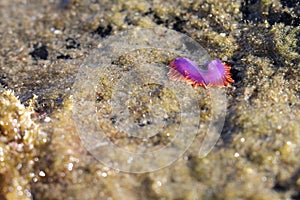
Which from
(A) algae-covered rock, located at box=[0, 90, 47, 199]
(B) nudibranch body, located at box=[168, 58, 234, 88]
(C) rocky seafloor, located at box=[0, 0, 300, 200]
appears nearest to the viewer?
(C) rocky seafloor, located at box=[0, 0, 300, 200]

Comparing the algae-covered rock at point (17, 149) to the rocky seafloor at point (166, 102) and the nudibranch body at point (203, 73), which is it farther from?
the nudibranch body at point (203, 73)

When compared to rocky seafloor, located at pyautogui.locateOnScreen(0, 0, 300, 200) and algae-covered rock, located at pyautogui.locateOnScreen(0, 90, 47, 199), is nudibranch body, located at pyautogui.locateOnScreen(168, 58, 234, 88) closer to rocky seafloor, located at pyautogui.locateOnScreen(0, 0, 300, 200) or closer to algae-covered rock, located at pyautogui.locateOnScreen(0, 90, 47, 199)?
rocky seafloor, located at pyautogui.locateOnScreen(0, 0, 300, 200)

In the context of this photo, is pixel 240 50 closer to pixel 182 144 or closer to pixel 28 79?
pixel 182 144

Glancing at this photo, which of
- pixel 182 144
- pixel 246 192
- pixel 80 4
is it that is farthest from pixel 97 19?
pixel 246 192

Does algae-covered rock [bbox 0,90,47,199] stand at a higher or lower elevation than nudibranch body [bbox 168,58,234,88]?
lower

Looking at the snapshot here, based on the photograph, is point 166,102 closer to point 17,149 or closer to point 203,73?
point 203,73

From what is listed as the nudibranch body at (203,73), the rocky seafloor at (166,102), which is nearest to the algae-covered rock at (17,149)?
the rocky seafloor at (166,102)

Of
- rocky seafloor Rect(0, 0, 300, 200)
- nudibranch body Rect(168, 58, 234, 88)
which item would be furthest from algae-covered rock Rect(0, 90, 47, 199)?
nudibranch body Rect(168, 58, 234, 88)
